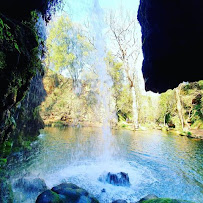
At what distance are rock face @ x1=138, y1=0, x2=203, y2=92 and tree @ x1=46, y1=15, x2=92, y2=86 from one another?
20.8 m

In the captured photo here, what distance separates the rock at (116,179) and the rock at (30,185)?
2189mm

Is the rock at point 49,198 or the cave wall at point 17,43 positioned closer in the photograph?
the cave wall at point 17,43

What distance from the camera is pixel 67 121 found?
92.2 ft

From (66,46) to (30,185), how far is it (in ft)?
79.6

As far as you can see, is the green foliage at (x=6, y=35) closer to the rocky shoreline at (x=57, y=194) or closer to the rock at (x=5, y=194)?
the rocky shoreline at (x=57, y=194)

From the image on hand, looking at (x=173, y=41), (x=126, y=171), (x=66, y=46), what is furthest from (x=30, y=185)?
(x=66, y=46)

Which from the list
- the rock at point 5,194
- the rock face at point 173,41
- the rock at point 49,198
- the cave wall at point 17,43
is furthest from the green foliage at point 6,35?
the rock face at point 173,41

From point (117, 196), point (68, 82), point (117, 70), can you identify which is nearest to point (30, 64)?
point (117, 196)

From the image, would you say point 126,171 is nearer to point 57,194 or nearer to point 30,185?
point 57,194

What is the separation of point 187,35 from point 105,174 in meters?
5.50

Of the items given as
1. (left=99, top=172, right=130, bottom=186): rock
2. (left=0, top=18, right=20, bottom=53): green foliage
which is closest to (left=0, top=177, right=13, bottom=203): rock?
(left=99, top=172, right=130, bottom=186): rock

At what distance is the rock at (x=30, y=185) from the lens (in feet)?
13.4

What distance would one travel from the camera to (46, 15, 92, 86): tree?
23.3 metres

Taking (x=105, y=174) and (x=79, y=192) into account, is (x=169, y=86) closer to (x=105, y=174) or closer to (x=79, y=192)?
(x=105, y=174)
